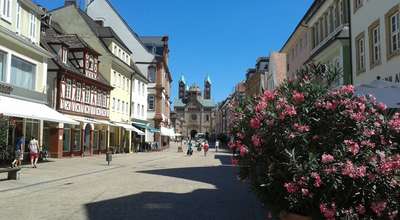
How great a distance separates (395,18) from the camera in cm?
1848

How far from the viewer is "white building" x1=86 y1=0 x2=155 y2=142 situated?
217 feet

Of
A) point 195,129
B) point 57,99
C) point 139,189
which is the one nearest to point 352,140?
point 139,189

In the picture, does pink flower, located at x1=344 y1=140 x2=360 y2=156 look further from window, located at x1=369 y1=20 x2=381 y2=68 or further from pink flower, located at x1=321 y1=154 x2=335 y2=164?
window, located at x1=369 y1=20 x2=381 y2=68

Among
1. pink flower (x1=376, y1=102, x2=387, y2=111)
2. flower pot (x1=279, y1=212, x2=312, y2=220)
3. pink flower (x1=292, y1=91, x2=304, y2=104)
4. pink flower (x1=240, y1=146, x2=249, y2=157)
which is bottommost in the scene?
flower pot (x1=279, y1=212, x2=312, y2=220)

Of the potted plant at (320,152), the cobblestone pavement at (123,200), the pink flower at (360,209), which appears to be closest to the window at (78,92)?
the cobblestone pavement at (123,200)

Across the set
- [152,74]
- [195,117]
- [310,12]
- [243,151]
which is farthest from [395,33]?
[195,117]

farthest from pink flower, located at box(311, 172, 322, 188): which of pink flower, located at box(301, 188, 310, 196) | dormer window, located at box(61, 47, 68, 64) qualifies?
dormer window, located at box(61, 47, 68, 64)

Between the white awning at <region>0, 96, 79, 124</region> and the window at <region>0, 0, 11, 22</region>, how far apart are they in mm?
4468

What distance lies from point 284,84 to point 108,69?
4533 cm

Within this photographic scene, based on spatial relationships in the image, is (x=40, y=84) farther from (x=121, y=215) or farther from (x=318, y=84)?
(x=318, y=84)

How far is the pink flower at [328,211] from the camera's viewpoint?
6.16m

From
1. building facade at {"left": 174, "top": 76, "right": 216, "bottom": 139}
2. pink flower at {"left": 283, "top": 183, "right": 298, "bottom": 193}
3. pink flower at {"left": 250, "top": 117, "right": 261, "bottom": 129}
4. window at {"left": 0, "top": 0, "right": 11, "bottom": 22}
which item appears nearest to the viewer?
pink flower at {"left": 283, "top": 183, "right": 298, "bottom": 193}

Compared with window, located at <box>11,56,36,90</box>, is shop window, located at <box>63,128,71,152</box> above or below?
below

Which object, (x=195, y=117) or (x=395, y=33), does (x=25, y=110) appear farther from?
(x=195, y=117)
